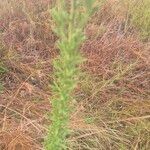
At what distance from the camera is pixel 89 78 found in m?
2.94

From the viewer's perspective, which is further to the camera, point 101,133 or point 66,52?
point 101,133

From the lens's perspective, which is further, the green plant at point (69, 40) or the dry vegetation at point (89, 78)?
the dry vegetation at point (89, 78)

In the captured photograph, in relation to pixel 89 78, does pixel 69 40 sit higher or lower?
higher

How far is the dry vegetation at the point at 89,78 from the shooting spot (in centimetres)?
245

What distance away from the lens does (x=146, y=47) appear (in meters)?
3.32

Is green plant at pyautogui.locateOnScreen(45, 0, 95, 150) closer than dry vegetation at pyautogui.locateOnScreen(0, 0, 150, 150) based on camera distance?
Yes

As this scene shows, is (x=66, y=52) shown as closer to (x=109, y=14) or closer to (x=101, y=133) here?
(x=101, y=133)

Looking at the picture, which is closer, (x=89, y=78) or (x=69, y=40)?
(x=69, y=40)

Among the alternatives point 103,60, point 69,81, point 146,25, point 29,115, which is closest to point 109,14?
point 146,25

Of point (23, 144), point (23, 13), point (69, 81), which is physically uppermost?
point (69, 81)

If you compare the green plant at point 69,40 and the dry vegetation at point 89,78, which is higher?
the green plant at point 69,40

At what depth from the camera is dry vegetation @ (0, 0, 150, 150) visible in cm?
245

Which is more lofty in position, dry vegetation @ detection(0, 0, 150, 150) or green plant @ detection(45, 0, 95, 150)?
green plant @ detection(45, 0, 95, 150)

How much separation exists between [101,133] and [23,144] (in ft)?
1.70
